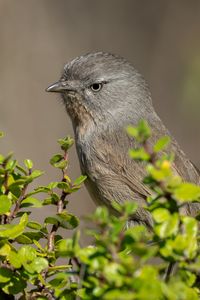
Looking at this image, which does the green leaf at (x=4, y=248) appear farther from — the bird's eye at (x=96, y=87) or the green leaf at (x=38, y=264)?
the bird's eye at (x=96, y=87)

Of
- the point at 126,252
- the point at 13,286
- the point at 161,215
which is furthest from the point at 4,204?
the point at 161,215

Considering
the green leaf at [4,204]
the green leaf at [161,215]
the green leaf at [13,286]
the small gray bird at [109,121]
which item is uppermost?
the green leaf at [161,215]

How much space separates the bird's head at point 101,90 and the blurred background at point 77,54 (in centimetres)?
192

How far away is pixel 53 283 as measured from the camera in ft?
7.81

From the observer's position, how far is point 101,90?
554 cm

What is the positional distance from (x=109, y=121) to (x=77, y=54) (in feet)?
11.5

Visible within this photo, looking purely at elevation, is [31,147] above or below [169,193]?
below

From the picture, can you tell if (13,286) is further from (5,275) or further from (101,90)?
(101,90)

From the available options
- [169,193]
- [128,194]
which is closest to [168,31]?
[128,194]

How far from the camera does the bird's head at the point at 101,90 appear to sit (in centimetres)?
539

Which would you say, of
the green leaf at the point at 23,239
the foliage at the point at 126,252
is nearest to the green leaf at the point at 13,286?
the foliage at the point at 126,252

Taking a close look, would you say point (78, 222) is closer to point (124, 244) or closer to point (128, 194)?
point (124, 244)

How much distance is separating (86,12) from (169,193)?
A: 289 inches

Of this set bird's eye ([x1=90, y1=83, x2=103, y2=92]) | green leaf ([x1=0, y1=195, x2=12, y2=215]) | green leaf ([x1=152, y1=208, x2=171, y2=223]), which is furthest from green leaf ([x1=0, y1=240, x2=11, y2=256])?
bird's eye ([x1=90, y1=83, x2=103, y2=92])
